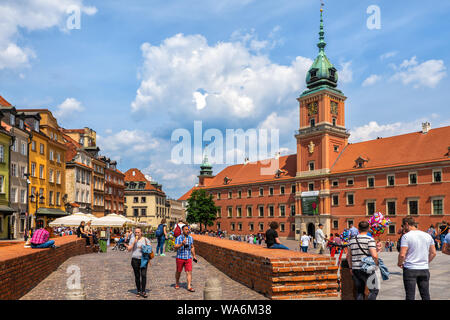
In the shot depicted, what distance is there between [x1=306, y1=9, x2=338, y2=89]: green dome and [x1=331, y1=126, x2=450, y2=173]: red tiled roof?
462 inches

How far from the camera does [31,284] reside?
10492mm

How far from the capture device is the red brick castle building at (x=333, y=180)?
49562 millimetres

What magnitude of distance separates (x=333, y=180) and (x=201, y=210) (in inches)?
1107

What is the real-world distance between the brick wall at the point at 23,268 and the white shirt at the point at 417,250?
7.67 metres

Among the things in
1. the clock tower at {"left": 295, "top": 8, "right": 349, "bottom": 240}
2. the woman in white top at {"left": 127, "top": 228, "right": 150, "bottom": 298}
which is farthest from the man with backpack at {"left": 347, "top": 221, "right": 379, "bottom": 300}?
the clock tower at {"left": 295, "top": 8, "right": 349, "bottom": 240}

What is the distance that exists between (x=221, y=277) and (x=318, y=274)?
15.5ft

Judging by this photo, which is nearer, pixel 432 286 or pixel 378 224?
pixel 432 286

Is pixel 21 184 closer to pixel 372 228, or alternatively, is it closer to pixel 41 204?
pixel 41 204

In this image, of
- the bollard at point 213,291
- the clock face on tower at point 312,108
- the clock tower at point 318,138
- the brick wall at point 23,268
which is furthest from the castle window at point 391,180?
the bollard at point 213,291

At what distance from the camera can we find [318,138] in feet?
210

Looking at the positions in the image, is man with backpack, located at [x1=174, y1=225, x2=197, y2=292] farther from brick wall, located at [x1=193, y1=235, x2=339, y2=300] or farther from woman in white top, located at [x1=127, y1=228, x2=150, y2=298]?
brick wall, located at [x1=193, y1=235, x2=339, y2=300]

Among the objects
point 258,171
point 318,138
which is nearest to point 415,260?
point 318,138

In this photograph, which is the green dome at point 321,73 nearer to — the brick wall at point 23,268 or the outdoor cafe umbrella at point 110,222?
the outdoor cafe umbrella at point 110,222

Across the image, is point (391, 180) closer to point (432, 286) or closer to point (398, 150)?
point (398, 150)
